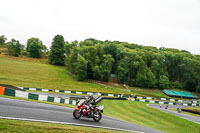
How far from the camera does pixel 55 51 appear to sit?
82938mm

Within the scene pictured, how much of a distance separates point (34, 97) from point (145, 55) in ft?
203

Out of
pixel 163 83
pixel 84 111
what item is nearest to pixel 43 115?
pixel 84 111

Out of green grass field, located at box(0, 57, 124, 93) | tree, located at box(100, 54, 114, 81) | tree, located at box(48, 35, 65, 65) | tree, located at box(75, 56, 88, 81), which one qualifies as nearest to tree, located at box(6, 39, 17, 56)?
tree, located at box(48, 35, 65, 65)

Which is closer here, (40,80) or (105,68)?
(40,80)

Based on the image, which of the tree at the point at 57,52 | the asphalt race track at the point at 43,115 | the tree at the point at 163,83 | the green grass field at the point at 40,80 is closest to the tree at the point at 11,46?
the tree at the point at 57,52

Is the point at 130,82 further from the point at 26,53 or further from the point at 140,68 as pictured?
the point at 26,53

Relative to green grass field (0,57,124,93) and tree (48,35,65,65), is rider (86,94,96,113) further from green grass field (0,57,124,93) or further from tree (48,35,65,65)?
tree (48,35,65,65)

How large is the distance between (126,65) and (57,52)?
1433 inches

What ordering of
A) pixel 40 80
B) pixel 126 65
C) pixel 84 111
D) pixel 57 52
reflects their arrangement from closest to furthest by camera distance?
1. pixel 84 111
2. pixel 40 80
3. pixel 126 65
4. pixel 57 52

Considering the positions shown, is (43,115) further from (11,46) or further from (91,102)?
(11,46)

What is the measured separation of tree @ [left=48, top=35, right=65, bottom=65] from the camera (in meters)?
83.8

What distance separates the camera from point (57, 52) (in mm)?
83688

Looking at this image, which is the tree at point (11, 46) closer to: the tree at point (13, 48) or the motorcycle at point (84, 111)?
the tree at point (13, 48)

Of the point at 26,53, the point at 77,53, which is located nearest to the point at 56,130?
the point at 77,53
